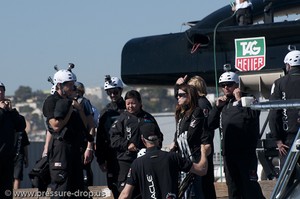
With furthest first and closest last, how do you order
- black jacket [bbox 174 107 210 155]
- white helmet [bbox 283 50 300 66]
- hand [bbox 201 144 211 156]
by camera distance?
white helmet [bbox 283 50 300 66], black jacket [bbox 174 107 210 155], hand [bbox 201 144 211 156]

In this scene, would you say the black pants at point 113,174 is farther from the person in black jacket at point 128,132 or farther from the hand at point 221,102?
the hand at point 221,102

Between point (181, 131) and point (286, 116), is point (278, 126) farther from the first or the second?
point (181, 131)

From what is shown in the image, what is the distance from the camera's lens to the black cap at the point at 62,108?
12.5 meters

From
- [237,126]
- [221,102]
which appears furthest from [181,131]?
[221,102]

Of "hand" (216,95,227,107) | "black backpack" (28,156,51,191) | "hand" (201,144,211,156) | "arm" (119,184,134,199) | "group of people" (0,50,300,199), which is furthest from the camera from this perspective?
"black backpack" (28,156,51,191)

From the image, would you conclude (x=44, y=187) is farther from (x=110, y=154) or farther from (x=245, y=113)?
(x=245, y=113)

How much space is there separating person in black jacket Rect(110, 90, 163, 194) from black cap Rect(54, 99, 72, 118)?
672mm

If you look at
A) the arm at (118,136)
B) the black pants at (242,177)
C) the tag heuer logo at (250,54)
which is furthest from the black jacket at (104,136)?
the tag heuer logo at (250,54)

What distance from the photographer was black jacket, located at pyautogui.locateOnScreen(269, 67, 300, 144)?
40.4 ft

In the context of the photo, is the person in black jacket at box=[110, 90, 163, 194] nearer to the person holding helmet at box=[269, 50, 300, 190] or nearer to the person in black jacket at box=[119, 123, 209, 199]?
the person holding helmet at box=[269, 50, 300, 190]

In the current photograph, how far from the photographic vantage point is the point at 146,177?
10.0 m

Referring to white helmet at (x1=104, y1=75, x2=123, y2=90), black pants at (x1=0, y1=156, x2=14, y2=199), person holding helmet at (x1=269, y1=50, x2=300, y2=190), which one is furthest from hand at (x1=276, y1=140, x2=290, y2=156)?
black pants at (x1=0, y1=156, x2=14, y2=199)

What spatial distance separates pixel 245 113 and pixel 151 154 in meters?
2.84

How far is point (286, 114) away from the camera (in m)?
12.4
